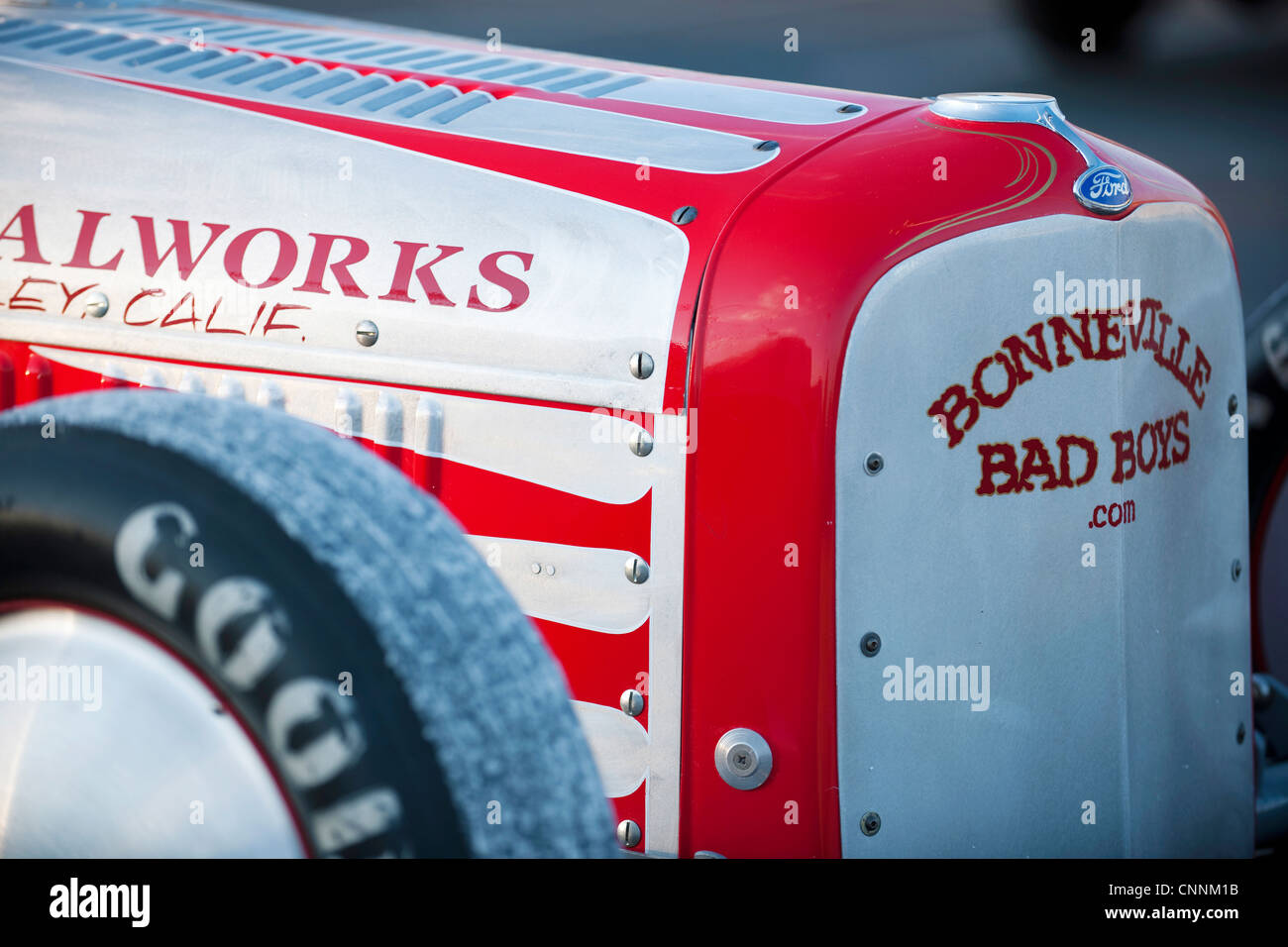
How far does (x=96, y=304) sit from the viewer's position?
213cm

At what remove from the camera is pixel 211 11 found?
306cm

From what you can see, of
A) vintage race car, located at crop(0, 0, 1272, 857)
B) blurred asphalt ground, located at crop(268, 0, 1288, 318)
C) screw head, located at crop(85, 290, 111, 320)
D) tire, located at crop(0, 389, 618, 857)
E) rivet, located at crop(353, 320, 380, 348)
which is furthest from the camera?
blurred asphalt ground, located at crop(268, 0, 1288, 318)

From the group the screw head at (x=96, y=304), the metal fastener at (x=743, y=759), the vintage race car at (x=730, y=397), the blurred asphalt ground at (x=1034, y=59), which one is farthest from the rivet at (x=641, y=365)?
the blurred asphalt ground at (x=1034, y=59)

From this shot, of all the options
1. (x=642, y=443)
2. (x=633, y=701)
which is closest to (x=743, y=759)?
(x=633, y=701)

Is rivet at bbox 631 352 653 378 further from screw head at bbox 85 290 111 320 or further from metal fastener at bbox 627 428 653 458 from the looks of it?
screw head at bbox 85 290 111 320

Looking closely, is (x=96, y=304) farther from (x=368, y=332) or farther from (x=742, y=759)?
(x=742, y=759)

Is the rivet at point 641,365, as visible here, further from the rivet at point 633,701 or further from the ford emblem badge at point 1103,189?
the ford emblem badge at point 1103,189

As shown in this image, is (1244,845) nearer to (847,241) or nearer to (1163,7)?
(847,241)

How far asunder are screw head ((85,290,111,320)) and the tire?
61cm

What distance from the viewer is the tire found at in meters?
1.32

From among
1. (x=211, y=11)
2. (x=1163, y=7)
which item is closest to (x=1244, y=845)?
(x=211, y=11)

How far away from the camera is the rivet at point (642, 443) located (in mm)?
1900

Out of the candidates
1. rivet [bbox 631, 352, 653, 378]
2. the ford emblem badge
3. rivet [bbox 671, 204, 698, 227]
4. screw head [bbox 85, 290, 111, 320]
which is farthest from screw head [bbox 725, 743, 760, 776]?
screw head [bbox 85, 290, 111, 320]
